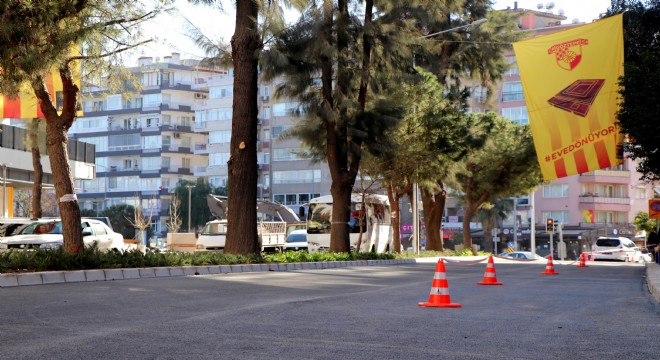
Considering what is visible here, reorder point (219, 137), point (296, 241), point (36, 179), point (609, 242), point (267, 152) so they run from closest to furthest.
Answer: point (36, 179)
point (296, 241)
point (609, 242)
point (267, 152)
point (219, 137)

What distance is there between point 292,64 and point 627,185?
247ft

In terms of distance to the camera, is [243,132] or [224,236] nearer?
[243,132]

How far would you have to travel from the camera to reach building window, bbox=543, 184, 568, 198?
326 feet

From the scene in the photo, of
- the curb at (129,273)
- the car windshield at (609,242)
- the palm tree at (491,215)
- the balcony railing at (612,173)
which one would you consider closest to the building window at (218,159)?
the palm tree at (491,215)

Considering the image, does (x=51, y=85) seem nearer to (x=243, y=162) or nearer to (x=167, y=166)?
(x=243, y=162)

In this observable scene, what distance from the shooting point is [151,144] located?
12112 centimetres

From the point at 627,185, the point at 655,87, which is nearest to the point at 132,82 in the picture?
the point at 655,87

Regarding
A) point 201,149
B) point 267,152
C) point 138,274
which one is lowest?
point 138,274

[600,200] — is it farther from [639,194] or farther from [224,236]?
[224,236]

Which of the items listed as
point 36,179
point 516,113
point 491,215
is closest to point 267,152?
point 516,113

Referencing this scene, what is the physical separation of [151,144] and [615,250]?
76305mm

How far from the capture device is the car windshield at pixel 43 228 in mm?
29016

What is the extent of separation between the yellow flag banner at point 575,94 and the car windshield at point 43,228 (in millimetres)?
14194

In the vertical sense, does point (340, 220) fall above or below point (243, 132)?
below
